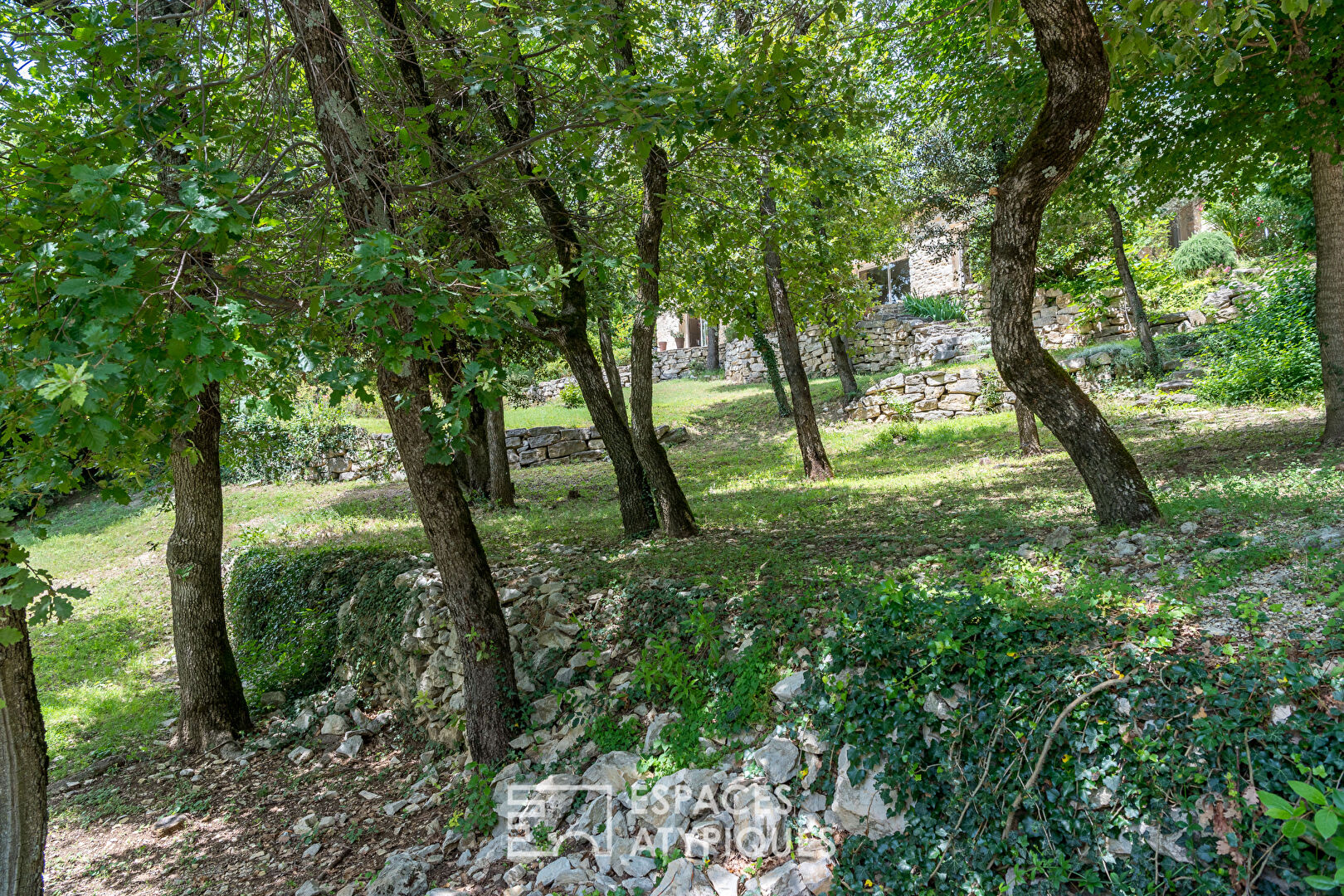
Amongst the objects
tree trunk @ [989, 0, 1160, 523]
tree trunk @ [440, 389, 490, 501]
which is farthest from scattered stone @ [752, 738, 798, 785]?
tree trunk @ [440, 389, 490, 501]

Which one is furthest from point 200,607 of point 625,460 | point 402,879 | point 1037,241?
point 1037,241

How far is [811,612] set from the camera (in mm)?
4773

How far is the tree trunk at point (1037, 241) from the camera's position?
4.69 meters

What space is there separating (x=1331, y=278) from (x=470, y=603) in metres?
8.77

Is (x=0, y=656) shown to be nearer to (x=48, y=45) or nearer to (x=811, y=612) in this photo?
(x=48, y=45)

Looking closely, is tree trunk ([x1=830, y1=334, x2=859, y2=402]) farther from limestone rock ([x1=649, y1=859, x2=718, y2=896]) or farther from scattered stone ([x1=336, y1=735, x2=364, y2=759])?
limestone rock ([x1=649, y1=859, x2=718, y2=896])

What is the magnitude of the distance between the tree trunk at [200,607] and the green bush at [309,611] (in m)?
0.96

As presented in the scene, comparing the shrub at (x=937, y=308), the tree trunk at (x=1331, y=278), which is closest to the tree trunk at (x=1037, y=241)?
the tree trunk at (x=1331, y=278)

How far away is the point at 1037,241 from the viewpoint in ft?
16.9

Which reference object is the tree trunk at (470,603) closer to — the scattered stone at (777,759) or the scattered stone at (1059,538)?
the scattered stone at (777,759)

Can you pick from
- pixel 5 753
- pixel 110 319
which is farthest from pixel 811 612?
pixel 5 753

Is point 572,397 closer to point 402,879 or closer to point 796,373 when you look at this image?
point 796,373

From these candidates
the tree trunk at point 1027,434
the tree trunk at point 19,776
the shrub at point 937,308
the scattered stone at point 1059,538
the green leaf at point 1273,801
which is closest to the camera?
the green leaf at point 1273,801

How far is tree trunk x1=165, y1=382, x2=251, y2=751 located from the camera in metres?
6.63
